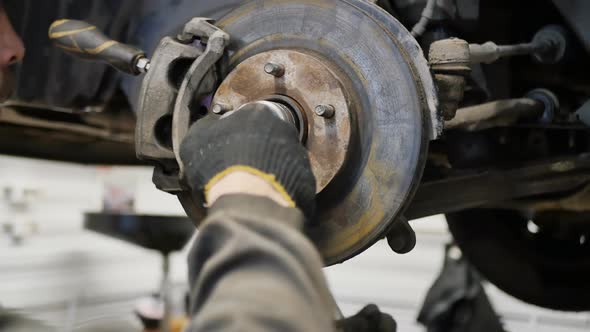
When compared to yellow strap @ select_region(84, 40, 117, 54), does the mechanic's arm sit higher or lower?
higher

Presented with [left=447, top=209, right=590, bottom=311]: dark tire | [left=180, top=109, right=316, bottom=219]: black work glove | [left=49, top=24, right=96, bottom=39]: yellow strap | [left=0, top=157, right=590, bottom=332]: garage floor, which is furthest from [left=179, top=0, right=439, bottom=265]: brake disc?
[left=0, top=157, right=590, bottom=332]: garage floor

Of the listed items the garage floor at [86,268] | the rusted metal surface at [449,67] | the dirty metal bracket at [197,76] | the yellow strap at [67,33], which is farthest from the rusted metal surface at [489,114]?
the garage floor at [86,268]

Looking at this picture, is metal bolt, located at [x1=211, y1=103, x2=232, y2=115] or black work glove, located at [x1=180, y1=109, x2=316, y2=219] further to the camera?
metal bolt, located at [x1=211, y1=103, x2=232, y2=115]

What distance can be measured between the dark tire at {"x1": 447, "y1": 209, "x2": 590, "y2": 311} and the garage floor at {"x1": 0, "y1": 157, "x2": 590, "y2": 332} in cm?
139

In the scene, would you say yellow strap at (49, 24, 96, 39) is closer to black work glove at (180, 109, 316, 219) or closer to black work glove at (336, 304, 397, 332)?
black work glove at (180, 109, 316, 219)

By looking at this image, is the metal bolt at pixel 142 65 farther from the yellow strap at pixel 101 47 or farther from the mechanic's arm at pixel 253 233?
the mechanic's arm at pixel 253 233

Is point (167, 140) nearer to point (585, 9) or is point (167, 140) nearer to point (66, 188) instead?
point (585, 9)

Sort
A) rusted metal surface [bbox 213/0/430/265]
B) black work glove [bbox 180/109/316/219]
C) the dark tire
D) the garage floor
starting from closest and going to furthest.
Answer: black work glove [bbox 180/109/316/219] → rusted metal surface [bbox 213/0/430/265] → the dark tire → the garage floor

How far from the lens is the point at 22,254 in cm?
314

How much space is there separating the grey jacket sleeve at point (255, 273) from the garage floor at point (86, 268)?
243cm

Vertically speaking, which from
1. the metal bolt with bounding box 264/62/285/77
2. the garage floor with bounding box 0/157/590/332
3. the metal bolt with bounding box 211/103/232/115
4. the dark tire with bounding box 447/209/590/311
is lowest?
the garage floor with bounding box 0/157/590/332

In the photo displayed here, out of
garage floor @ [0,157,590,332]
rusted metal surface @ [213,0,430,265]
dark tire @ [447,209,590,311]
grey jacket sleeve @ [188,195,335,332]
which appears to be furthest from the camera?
garage floor @ [0,157,590,332]

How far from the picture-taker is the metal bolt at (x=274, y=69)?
0.69 m

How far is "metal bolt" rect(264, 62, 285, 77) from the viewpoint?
0.69m
